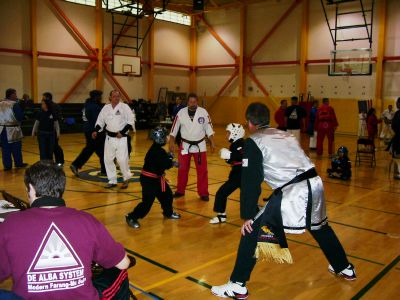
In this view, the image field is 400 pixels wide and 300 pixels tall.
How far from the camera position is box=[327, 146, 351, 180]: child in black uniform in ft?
29.8

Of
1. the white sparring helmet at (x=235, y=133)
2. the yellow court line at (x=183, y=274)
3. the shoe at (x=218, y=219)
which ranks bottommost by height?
the yellow court line at (x=183, y=274)

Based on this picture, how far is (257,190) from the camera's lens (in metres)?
3.27

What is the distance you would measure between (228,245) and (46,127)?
532cm

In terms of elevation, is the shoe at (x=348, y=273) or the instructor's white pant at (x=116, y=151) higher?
the instructor's white pant at (x=116, y=151)

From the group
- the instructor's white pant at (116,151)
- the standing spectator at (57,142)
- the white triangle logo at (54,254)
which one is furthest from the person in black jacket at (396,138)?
the white triangle logo at (54,254)

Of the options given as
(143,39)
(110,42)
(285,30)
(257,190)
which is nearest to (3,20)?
(110,42)

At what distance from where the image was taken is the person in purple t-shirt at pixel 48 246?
71.5 inches

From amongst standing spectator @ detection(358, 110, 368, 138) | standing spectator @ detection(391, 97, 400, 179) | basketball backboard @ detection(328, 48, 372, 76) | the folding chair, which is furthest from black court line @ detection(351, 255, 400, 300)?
basketball backboard @ detection(328, 48, 372, 76)

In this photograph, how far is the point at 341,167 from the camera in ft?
30.0

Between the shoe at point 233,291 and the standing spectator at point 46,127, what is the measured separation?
6233 millimetres

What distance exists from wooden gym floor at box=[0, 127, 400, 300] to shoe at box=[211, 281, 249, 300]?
9 cm

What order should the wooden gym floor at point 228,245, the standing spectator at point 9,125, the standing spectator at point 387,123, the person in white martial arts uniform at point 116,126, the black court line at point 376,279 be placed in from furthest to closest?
1. the standing spectator at point 387,123
2. the standing spectator at point 9,125
3. the person in white martial arts uniform at point 116,126
4. the wooden gym floor at point 228,245
5. the black court line at point 376,279

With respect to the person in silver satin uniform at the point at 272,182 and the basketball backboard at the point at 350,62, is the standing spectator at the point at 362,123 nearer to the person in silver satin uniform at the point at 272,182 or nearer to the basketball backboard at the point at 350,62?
the basketball backboard at the point at 350,62

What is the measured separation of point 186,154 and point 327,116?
6.62 metres
